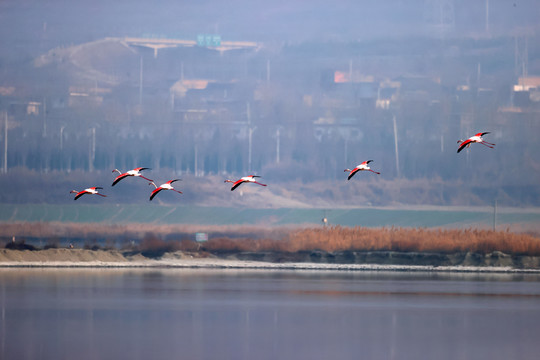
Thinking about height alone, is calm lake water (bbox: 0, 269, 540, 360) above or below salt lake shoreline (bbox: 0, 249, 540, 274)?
above

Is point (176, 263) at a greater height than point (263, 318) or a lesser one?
lesser

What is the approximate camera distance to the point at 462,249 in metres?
152

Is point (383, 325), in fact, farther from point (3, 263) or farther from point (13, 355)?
point (3, 263)

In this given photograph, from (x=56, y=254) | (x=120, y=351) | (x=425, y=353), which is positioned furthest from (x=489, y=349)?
(x=56, y=254)

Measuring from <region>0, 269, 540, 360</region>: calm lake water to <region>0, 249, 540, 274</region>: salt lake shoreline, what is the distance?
20.7m

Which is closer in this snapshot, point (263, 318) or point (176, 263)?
point (263, 318)

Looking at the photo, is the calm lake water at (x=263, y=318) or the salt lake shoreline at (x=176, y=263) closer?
the calm lake water at (x=263, y=318)

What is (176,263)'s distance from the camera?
152 meters

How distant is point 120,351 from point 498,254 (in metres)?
103

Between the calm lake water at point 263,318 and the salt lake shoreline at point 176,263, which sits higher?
the calm lake water at point 263,318

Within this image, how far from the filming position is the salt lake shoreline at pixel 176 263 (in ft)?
459

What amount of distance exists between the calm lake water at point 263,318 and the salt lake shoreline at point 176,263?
68.0ft

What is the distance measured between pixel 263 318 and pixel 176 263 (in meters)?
79.1

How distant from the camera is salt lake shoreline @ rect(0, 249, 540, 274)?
140 metres
